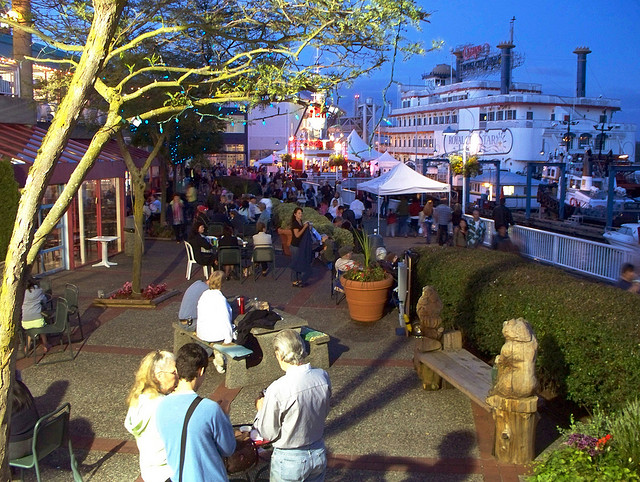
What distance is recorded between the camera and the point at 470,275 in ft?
27.5

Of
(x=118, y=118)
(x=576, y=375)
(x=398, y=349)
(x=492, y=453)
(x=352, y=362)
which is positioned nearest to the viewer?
(x=118, y=118)

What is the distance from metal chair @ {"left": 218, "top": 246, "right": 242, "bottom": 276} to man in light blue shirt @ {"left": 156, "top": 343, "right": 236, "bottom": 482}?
9.78 m

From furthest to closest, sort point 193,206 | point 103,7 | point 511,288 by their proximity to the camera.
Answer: point 193,206 → point 511,288 → point 103,7

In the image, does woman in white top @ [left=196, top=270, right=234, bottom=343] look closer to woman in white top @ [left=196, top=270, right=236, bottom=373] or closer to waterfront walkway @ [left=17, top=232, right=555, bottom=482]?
woman in white top @ [left=196, top=270, right=236, bottom=373]

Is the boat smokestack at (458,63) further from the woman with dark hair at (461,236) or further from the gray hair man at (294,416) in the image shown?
the gray hair man at (294,416)

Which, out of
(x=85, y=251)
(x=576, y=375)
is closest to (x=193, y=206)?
(x=85, y=251)

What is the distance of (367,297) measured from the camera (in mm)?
9922

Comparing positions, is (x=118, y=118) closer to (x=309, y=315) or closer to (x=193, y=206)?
(x=309, y=315)

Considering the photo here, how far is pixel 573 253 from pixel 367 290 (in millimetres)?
6658

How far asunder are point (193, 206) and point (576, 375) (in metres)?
19.2

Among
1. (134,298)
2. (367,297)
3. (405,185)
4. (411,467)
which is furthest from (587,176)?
(411,467)

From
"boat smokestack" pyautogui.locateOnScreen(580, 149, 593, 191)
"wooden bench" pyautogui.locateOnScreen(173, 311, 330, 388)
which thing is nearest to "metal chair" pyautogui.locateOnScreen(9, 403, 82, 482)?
"wooden bench" pyautogui.locateOnScreen(173, 311, 330, 388)

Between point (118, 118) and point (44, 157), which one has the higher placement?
point (118, 118)

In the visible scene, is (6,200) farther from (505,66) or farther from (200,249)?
(505,66)
